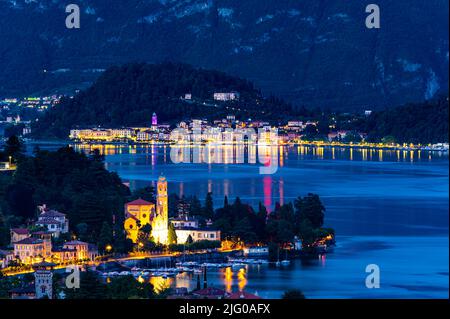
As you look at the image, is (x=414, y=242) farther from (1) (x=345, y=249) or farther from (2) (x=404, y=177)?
(2) (x=404, y=177)

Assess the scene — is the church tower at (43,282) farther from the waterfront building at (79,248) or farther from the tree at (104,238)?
the tree at (104,238)

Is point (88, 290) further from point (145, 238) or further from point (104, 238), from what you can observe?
point (145, 238)

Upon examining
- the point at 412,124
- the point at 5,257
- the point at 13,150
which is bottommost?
the point at 5,257

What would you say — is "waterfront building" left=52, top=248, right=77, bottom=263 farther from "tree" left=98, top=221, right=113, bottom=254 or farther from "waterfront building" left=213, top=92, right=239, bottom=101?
"waterfront building" left=213, top=92, right=239, bottom=101

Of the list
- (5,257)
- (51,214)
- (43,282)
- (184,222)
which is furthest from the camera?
(184,222)

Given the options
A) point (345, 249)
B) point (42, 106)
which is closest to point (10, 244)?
point (345, 249)

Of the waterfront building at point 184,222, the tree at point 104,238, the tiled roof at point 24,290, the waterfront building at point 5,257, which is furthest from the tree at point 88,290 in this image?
the waterfront building at point 184,222

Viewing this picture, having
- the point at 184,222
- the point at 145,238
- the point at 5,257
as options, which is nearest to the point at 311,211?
the point at 184,222
